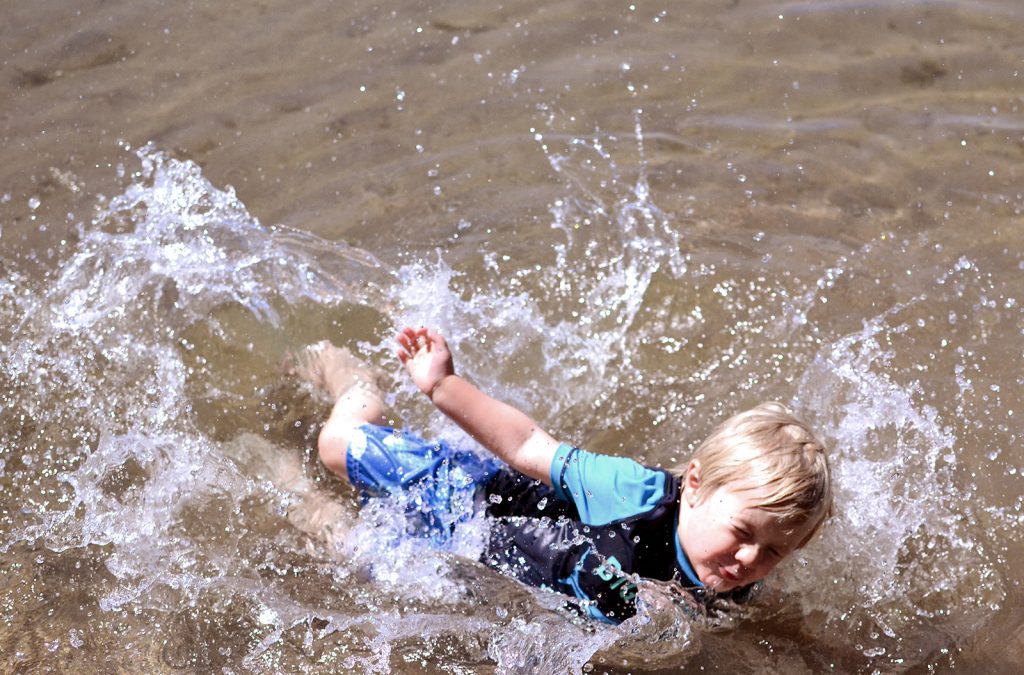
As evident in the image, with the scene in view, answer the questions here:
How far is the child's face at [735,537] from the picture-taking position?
305 cm

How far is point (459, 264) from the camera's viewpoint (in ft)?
14.9

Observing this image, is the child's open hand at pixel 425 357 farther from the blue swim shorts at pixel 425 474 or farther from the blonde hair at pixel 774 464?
the blonde hair at pixel 774 464

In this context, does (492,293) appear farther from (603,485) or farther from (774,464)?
(774,464)

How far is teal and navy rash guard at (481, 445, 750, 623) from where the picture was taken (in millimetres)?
3285

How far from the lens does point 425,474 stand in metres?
3.64

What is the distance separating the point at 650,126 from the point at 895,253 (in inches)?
49.8

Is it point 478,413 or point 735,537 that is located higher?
point 478,413

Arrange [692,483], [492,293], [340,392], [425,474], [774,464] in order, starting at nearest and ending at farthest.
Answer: [774,464]
[692,483]
[425,474]
[340,392]
[492,293]

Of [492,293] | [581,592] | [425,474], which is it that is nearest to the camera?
[581,592]

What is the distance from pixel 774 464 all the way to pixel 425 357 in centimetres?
108

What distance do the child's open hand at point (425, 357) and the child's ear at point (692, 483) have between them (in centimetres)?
77

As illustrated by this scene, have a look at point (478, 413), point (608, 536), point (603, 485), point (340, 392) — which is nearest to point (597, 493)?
point (603, 485)

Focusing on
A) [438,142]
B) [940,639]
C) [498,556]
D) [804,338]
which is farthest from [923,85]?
[498,556]

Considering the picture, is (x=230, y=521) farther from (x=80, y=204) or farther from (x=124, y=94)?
(x=124, y=94)
